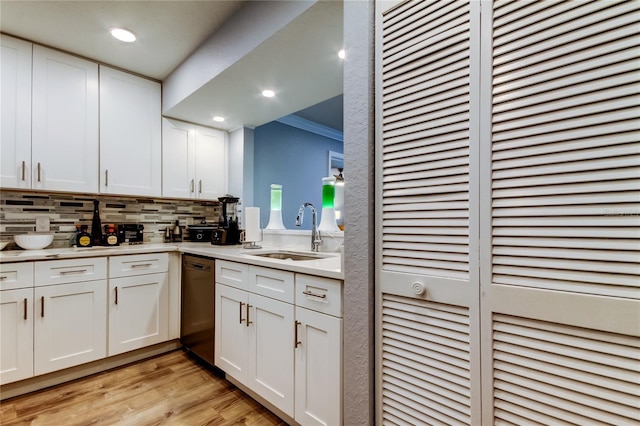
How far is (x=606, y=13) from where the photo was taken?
2.28ft

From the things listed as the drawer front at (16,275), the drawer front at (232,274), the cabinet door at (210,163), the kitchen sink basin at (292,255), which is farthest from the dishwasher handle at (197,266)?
the drawer front at (16,275)

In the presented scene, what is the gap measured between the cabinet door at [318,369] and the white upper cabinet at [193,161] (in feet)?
6.65

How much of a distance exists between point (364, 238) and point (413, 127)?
42 centimetres

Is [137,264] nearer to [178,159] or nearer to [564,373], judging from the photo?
[178,159]

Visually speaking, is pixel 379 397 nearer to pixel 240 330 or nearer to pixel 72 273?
pixel 240 330

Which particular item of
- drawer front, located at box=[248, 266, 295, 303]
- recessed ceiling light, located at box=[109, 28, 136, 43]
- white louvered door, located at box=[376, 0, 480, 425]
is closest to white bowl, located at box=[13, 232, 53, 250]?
recessed ceiling light, located at box=[109, 28, 136, 43]

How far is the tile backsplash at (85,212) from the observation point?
227cm

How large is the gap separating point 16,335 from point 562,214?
2.81 metres

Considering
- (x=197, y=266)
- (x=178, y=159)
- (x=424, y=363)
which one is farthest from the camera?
(x=178, y=159)

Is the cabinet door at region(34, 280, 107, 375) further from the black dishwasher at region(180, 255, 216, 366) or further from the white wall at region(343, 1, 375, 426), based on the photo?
the white wall at region(343, 1, 375, 426)

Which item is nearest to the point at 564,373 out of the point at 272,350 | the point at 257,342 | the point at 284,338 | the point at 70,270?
the point at 284,338

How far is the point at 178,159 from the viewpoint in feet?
9.53

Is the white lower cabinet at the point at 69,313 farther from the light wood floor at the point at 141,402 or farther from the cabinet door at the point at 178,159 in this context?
the cabinet door at the point at 178,159

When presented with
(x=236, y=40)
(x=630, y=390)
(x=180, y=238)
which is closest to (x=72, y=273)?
(x=180, y=238)
